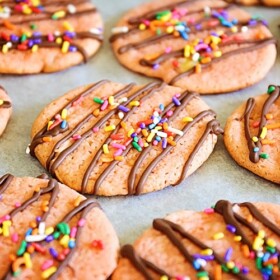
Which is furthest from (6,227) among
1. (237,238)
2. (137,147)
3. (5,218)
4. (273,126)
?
(273,126)

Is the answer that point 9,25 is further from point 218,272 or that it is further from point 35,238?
point 218,272

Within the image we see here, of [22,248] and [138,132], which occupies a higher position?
[138,132]

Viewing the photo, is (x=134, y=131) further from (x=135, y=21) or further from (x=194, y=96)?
(x=135, y=21)

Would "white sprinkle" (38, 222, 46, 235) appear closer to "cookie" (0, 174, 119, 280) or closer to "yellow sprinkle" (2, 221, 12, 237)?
"cookie" (0, 174, 119, 280)

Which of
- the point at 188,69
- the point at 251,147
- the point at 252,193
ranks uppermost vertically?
the point at 188,69

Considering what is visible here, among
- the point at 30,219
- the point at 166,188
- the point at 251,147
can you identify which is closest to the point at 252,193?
the point at 251,147

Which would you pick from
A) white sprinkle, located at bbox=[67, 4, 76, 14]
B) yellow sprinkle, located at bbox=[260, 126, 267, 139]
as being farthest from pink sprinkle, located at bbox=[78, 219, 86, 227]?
white sprinkle, located at bbox=[67, 4, 76, 14]
